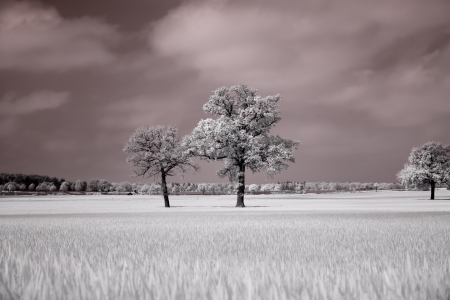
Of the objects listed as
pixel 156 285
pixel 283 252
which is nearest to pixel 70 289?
pixel 156 285

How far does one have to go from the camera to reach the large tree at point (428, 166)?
303 ft

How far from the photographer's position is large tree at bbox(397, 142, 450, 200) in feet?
303

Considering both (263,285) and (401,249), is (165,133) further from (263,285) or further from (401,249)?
(263,285)

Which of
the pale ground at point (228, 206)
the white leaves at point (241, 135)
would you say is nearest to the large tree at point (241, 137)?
the white leaves at point (241, 135)

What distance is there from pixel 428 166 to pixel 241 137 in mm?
62016

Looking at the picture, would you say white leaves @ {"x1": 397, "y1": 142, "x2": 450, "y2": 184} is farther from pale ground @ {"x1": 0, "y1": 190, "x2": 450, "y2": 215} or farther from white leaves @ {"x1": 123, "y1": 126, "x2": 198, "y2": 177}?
white leaves @ {"x1": 123, "y1": 126, "x2": 198, "y2": 177}

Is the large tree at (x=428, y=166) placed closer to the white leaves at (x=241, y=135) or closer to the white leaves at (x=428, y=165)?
the white leaves at (x=428, y=165)

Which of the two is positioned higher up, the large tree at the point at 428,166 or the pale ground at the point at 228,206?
the large tree at the point at 428,166

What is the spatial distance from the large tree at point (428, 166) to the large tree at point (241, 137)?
5045cm

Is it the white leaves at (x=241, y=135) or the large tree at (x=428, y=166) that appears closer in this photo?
the white leaves at (x=241, y=135)

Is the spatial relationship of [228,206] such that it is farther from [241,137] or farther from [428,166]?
[428,166]

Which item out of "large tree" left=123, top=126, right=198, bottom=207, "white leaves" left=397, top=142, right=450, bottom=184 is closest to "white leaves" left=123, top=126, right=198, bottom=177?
"large tree" left=123, top=126, right=198, bottom=207

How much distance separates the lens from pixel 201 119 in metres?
53.8

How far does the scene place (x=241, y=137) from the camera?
5131 cm
